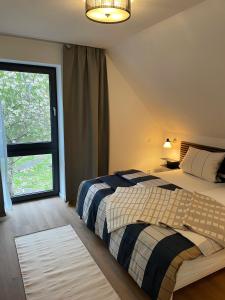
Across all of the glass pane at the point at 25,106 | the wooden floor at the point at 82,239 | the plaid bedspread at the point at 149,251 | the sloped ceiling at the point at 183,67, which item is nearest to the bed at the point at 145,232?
the plaid bedspread at the point at 149,251

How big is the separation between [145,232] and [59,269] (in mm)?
897

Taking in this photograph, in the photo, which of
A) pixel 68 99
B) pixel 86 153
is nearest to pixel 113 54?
pixel 68 99

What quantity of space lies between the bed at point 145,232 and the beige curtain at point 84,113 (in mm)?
680

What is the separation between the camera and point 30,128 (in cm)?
334

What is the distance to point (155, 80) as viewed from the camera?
126 inches

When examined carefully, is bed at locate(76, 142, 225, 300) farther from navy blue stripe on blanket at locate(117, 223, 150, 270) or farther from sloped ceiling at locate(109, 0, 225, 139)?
sloped ceiling at locate(109, 0, 225, 139)

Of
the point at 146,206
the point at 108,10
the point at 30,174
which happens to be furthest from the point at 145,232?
A: the point at 30,174

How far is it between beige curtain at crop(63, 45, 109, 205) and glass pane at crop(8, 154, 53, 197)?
17.1 inches

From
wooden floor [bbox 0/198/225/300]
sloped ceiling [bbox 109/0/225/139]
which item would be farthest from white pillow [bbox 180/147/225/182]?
wooden floor [bbox 0/198/225/300]

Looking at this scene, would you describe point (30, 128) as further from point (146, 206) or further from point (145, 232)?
point (145, 232)

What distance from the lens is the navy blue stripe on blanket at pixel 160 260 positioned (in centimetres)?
156

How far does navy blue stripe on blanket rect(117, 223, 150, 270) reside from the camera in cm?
183

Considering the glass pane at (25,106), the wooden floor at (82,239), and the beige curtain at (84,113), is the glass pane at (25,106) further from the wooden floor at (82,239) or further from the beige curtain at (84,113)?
the wooden floor at (82,239)

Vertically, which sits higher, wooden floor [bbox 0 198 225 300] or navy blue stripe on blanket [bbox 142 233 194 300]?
navy blue stripe on blanket [bbox 142 233 194 300]
